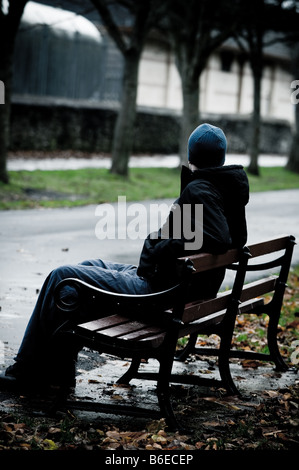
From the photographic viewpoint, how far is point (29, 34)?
83.6 feet

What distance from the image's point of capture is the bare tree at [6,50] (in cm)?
1532

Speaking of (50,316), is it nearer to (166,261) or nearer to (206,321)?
(166,261)

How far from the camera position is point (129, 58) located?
63.0 feet

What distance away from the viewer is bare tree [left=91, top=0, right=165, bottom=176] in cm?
1905

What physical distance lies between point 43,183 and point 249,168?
992 cm

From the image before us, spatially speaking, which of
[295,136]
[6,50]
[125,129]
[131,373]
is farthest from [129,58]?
[131,373]

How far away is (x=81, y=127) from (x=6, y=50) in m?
10.1

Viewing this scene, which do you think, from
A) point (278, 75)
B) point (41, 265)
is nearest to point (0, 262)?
point (41, 265)

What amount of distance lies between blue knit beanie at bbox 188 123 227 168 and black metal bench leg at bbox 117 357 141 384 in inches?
53.1

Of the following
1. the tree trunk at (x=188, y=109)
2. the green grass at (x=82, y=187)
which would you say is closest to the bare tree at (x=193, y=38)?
the tree trunk at (x=188, y=109)

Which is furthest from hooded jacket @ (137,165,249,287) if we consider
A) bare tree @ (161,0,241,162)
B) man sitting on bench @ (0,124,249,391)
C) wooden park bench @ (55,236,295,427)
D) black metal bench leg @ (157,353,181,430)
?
bare tree @ (161,0,241,162)

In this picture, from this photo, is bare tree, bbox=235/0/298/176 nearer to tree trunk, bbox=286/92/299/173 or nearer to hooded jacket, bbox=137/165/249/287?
tree trunk, bbox=286/92/299/173

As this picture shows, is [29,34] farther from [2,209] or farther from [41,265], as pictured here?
[41,265]

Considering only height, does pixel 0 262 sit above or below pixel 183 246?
below
